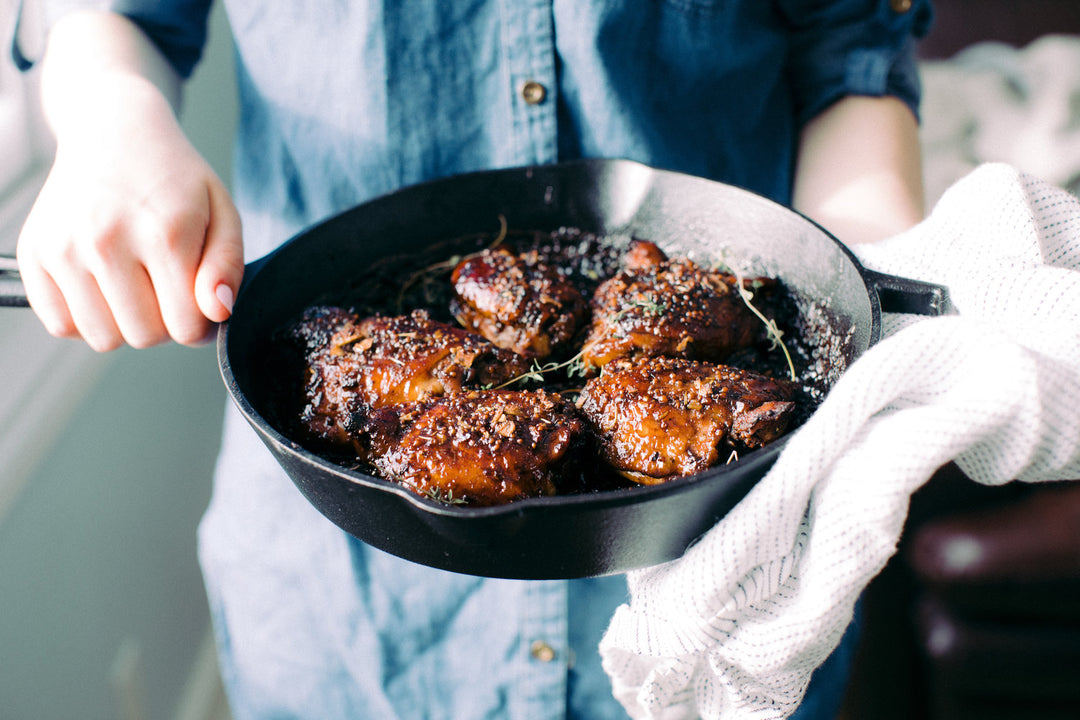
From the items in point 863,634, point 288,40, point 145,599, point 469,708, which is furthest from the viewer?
point 863,634

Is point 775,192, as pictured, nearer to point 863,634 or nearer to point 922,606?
point 922,606

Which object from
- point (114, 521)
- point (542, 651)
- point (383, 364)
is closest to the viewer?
point (383, 364)

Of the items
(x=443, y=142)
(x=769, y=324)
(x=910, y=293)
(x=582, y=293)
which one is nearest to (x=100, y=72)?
(x=443, y=142)

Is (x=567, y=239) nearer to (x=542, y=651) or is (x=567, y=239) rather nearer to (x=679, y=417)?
(x=679, y=417)

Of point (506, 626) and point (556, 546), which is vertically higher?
point (556, 546)

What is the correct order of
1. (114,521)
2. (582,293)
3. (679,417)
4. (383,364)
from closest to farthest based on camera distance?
(679,417)
(383,364)
(582,293)
(114,521)

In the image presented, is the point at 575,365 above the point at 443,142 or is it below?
below

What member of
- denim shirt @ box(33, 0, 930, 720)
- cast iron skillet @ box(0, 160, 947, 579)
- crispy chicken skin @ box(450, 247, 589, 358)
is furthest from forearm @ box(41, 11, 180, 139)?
crispy chicken skin @ box(450, 247, 589, 358)

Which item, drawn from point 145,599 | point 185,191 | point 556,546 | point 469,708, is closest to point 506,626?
point 469,708
